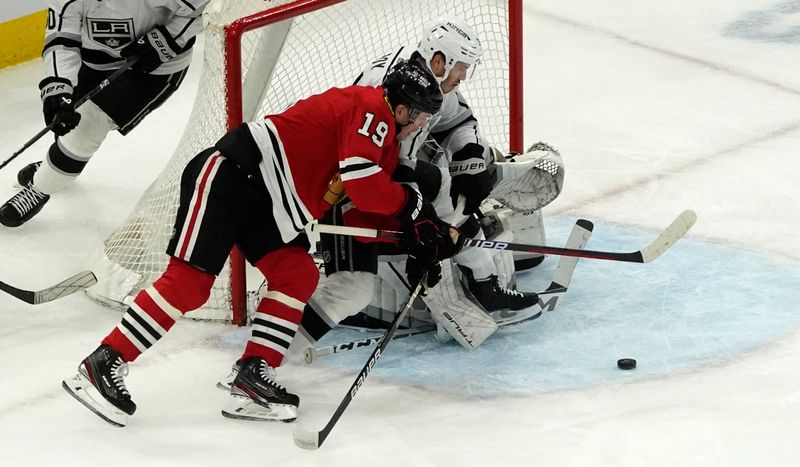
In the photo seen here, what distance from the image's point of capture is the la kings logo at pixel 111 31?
4270 millimetres

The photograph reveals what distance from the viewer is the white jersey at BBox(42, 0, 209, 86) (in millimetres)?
4168

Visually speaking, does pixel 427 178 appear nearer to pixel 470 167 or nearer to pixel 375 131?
pixel 470 167

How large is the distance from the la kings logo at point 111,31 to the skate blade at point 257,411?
4.68 feet

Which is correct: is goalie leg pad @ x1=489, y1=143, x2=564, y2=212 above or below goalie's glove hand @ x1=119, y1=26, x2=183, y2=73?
below

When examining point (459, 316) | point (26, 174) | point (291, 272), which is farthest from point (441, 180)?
point (26, 174)

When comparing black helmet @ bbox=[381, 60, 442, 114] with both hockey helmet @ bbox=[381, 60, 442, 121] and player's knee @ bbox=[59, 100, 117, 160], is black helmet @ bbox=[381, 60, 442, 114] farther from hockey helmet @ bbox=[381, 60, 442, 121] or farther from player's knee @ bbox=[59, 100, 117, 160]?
player's knee @ bbox=[59, 100, 117, 160]

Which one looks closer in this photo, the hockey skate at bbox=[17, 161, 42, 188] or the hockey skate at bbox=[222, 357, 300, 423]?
the hockey skate at bbox=[222, 357, 300, 423]

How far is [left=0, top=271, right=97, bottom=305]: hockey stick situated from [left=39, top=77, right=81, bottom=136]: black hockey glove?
0.48 meters

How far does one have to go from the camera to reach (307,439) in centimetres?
→ 315

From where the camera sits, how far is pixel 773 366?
3561 mm

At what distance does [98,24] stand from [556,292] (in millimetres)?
1563

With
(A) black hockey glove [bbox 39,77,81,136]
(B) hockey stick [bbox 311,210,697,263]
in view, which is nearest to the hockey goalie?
(B) hockey stick [bbox 311,210,697,263]

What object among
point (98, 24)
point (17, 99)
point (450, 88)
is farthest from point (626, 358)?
point (17, 99)

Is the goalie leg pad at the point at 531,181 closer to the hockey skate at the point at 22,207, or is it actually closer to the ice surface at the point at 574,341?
the ice surface at the point at 574,341
